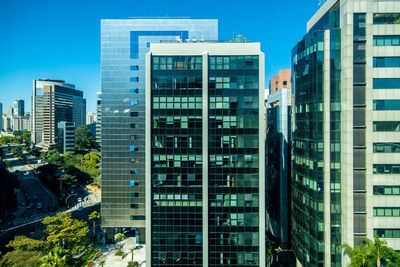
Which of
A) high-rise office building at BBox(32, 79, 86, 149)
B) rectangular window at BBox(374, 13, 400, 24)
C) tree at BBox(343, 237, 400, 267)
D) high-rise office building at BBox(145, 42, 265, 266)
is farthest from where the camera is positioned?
high-rise office building at BBox(32, 79, 86, 149)

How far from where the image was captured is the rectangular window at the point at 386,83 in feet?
102

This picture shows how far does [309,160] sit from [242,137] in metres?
12.2

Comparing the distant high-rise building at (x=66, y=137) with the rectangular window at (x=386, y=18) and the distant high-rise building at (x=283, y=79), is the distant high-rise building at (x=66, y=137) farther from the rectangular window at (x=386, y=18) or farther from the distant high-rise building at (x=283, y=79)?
the rectangular window at (x=386, y=18)

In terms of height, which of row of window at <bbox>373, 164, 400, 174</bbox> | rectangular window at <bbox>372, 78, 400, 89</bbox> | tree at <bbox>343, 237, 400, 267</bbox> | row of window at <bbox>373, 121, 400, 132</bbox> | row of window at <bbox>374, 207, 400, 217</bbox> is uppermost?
rectangular window at <bbox>372, 78, 400, 89</bbox>

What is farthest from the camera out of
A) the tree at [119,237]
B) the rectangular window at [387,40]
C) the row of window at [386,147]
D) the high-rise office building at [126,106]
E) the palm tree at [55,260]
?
the tree at [119,237]

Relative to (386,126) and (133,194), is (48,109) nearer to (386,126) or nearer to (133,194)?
(133,194)

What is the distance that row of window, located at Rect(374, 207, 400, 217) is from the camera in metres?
31.1

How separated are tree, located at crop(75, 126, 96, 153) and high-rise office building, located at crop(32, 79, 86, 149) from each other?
62.8 ft

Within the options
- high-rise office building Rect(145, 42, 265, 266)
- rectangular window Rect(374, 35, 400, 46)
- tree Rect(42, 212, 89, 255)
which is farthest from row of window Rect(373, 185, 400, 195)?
tree Rect(42, 212, 89, 255)

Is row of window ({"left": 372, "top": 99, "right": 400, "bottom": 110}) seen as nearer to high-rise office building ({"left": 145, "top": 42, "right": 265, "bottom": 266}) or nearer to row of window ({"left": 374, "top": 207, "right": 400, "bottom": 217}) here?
row of window ({"left": 374, "top": 207, "right": 400, "bottom": 217})

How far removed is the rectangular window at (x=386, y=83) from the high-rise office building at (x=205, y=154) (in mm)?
16144

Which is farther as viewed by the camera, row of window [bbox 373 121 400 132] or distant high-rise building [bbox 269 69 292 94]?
distant high-rise building [bbox 269 69 292 94]

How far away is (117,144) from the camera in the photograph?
52000mm

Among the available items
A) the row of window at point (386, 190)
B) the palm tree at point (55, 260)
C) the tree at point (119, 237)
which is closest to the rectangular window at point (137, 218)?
the tree at point (119, 237)
